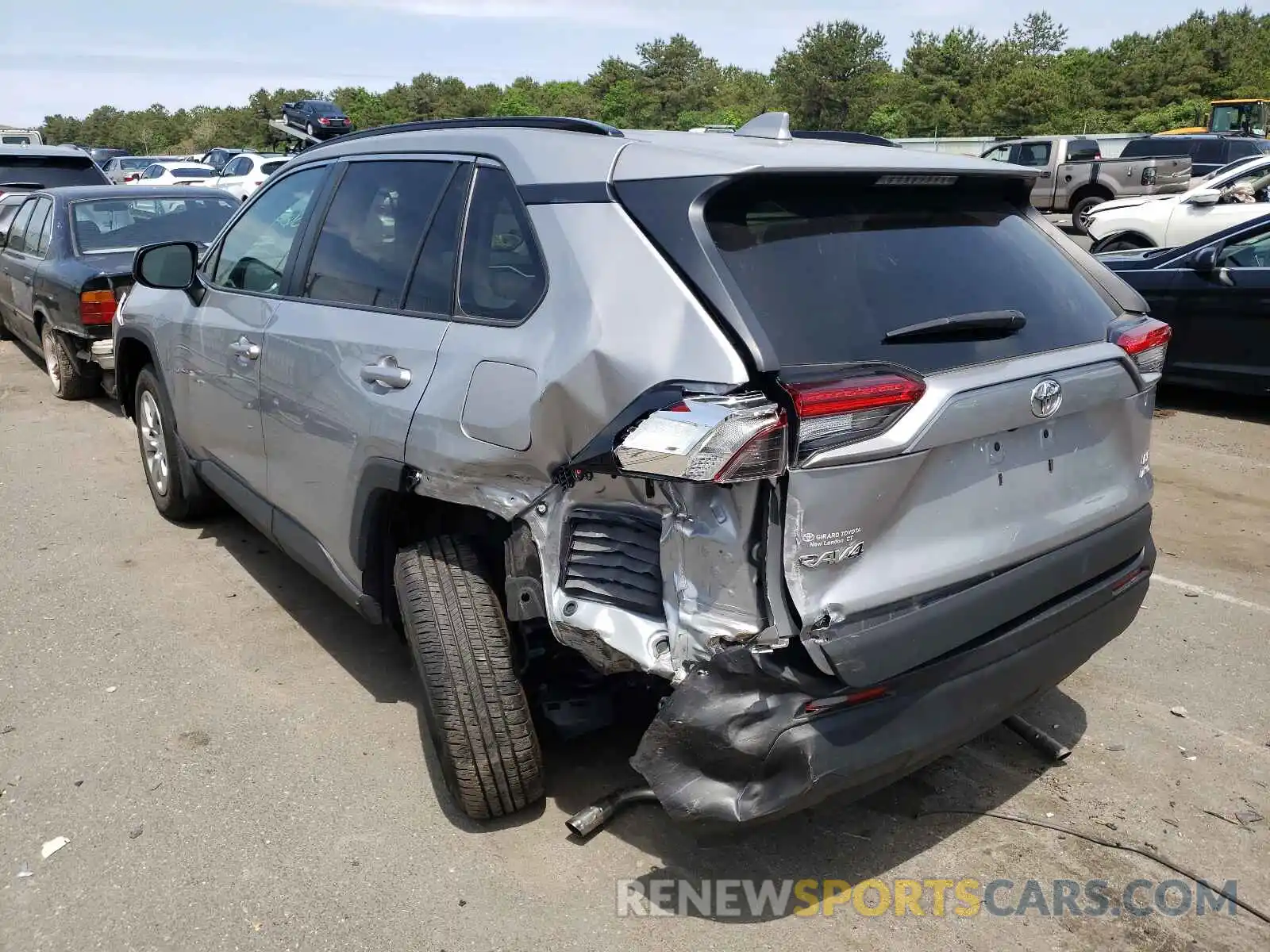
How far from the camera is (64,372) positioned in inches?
338

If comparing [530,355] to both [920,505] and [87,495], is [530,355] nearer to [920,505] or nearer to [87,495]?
[920,505]

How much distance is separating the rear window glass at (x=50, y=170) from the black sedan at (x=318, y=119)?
1792 centimetres

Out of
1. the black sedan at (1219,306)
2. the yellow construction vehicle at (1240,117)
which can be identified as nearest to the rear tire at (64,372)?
the black sedan at (1219,306)

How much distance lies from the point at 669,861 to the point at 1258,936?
1.48 meters

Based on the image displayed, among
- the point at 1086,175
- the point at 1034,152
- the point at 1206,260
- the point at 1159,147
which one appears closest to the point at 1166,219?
the point at 1206,260

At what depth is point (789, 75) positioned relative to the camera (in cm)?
5691

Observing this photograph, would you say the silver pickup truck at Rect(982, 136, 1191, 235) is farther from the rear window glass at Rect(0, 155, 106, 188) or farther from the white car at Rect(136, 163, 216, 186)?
the white car at Rect(136, 163, 216, 186)

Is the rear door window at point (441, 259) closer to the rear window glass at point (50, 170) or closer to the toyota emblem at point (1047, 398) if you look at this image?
the toyota emblem at point (1047, 398)

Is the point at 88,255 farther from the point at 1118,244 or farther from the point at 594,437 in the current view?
the point at 1118,244

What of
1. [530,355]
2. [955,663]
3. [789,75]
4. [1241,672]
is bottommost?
[1241,672]

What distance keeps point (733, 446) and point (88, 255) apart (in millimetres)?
7621

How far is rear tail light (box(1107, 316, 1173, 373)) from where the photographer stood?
2.86 meters

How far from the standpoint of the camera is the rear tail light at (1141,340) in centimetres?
286

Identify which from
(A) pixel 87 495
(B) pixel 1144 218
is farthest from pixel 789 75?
(A) pixel 87 495
